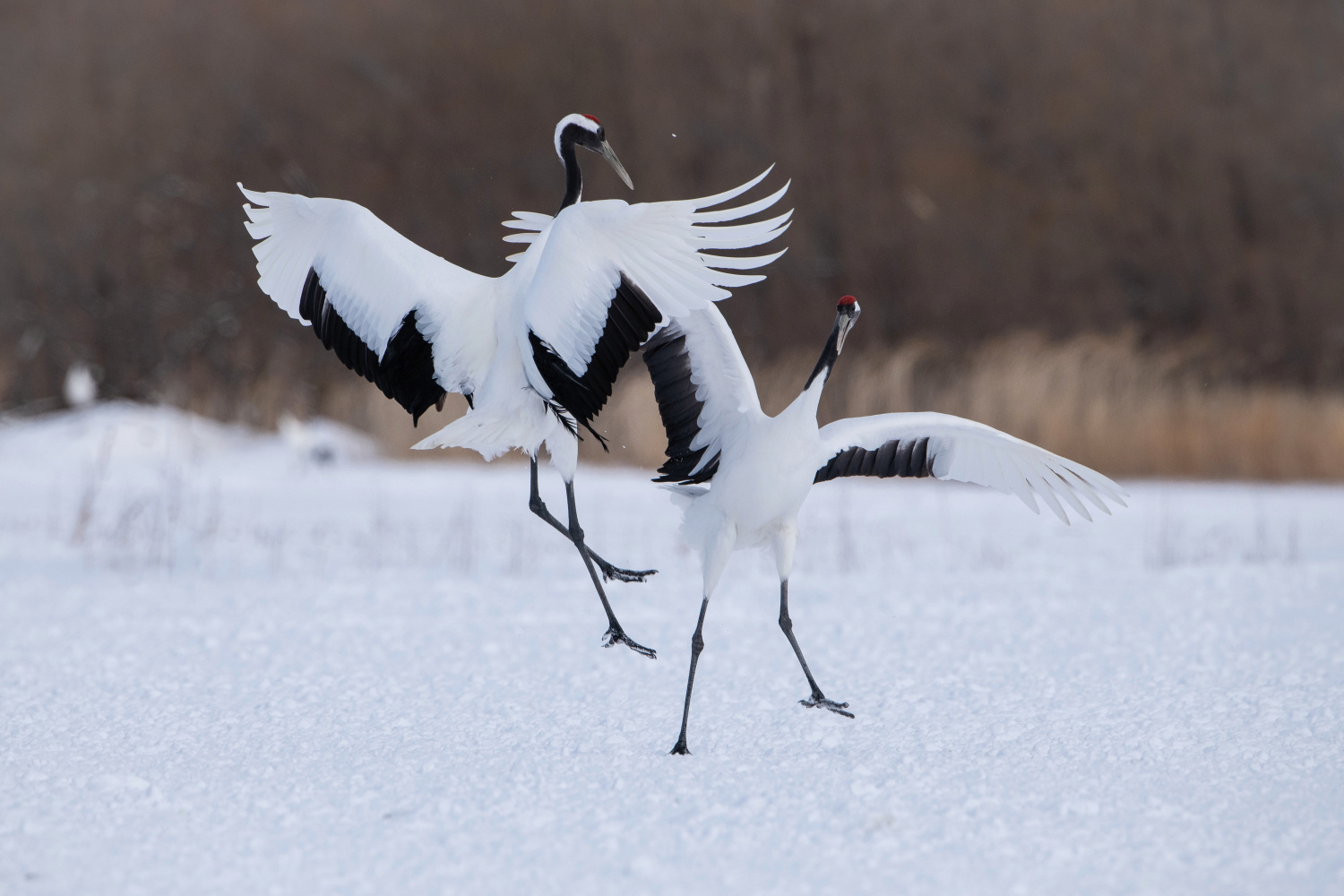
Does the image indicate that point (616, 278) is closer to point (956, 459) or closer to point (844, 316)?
point (844, 316)

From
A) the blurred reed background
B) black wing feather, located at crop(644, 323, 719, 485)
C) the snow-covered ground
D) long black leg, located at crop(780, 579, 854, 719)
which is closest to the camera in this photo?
the snow-covered ground

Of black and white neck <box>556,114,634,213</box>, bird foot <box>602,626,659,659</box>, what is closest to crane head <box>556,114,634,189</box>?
black and white neck <box>556,114,634,213</box>

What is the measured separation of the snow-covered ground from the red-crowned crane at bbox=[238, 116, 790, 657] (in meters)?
0.92

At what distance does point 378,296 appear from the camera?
147 inches

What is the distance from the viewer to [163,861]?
279 cm

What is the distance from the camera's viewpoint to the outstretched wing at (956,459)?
3684 mm

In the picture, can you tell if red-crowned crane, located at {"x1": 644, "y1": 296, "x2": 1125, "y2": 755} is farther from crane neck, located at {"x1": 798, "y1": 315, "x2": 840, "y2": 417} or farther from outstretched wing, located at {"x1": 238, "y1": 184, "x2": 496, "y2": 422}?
outstretched wing, located at {"x1": 238, "y1": 184, "x2": 496, "y2": 422}

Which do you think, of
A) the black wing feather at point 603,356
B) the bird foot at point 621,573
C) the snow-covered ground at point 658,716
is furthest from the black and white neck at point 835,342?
the bird foot at point 621,573

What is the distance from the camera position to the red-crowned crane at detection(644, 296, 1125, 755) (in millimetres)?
3535

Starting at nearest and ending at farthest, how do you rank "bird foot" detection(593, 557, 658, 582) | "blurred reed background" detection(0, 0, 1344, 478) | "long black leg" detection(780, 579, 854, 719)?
"long black leg" detection(780, 579, 854, 719), "bird foot" detection(593, 557, 658, 582), "blurred reed background" detection(0, 0, 1344, 478)

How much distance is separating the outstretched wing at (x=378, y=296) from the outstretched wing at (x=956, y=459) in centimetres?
103

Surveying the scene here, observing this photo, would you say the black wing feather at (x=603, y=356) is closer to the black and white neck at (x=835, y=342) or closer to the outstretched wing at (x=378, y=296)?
the outstretched wing at (x=378, y=296)

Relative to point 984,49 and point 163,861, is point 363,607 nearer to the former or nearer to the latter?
point 163,861

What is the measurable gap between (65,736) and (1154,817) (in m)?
2.88
